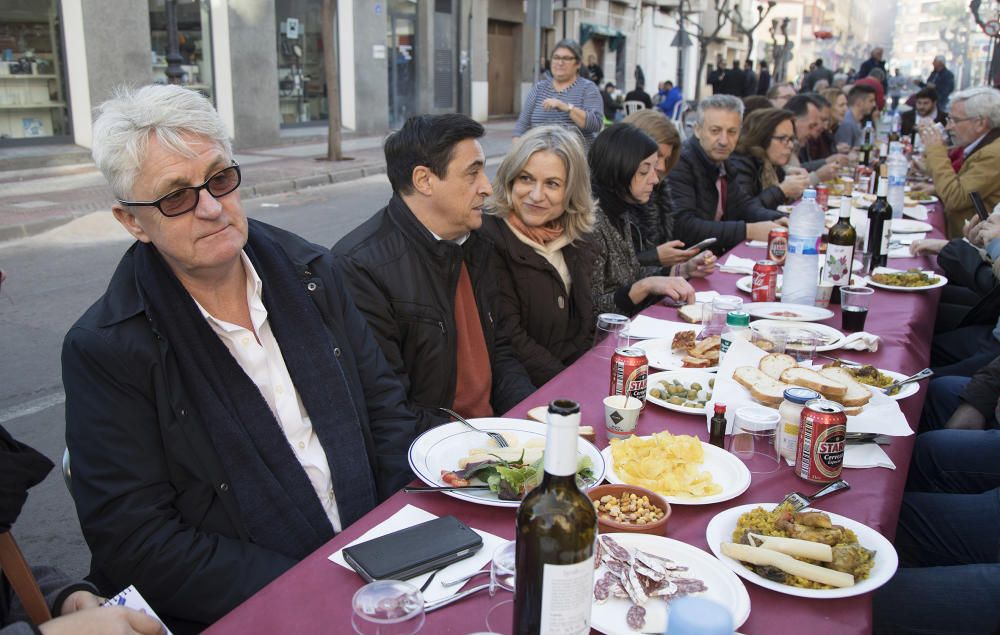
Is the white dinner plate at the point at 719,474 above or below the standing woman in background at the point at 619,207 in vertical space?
below

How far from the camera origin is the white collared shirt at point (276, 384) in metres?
2.27

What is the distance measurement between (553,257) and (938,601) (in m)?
2.26

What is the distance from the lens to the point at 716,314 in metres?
3.32

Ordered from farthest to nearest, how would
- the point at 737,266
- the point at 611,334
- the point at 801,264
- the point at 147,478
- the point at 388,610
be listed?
the point at 737,266, the point at 801,264, the point at 611,334, the point at 147,478, the point at 388,610

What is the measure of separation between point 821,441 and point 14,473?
1.88m

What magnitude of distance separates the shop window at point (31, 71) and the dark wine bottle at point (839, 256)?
1338 cm

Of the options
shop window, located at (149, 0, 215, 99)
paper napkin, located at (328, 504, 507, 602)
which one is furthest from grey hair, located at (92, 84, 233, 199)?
shop window, located at (149, 0, 215, 99)

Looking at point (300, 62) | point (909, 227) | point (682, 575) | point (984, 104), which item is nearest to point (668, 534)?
point (682, 575)

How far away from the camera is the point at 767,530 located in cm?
A: 176

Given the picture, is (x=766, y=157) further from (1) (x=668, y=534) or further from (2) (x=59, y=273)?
(2) (x=59, y=273)

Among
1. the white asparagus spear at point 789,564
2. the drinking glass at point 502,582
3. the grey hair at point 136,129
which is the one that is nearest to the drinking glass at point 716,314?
the white asparagus spear at point 789,564

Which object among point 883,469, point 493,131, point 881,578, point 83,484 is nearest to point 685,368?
point 883,469

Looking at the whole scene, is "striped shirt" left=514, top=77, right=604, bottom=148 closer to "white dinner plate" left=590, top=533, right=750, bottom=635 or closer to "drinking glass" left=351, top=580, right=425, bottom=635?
"white dinner plate" left=590, top=533, right=750, bottom=635

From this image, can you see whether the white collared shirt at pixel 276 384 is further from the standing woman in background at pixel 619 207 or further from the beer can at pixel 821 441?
the standing woman in background at pixel 619 207
